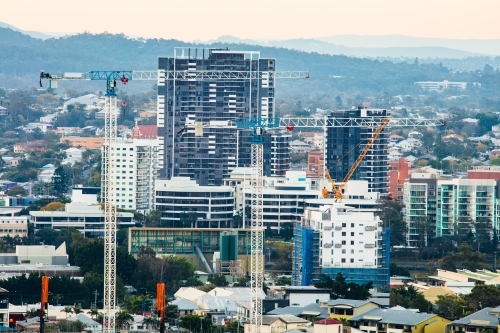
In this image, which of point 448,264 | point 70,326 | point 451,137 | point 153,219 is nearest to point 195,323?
point 70,326

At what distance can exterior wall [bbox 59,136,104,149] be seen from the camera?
122m

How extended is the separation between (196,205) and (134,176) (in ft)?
27.2

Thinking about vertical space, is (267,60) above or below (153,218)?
above

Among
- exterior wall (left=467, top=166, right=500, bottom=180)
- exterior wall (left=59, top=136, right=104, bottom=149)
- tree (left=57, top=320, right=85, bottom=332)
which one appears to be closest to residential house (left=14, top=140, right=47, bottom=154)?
exterior wall (left=59, top=136, right=104, bottom=149)

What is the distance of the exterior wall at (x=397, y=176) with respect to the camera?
8875cm

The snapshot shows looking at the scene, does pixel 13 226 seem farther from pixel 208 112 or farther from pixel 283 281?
pixel 208 112

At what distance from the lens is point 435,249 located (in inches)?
2712

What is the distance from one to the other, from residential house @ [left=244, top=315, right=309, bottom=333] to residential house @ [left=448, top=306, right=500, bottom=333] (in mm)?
3548

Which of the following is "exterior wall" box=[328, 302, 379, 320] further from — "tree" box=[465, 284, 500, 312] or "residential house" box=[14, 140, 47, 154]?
"residential house" box=[14, 140, 47, 154]

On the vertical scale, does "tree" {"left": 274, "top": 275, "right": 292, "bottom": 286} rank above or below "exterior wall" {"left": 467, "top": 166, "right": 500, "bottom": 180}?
below

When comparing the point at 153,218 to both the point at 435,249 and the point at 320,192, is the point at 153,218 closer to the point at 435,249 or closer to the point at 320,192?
the point at 320,192

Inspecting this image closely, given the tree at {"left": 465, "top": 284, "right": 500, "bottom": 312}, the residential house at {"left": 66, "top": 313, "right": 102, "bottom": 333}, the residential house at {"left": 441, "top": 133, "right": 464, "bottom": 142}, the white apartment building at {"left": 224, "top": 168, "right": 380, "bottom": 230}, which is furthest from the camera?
the residential house at {"left": 441, "top": 133, "right": 464, "bottom": 142}

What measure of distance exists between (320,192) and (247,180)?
24.8ft

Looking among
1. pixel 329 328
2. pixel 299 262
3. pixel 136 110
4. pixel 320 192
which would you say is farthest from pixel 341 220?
pixel 136 110
